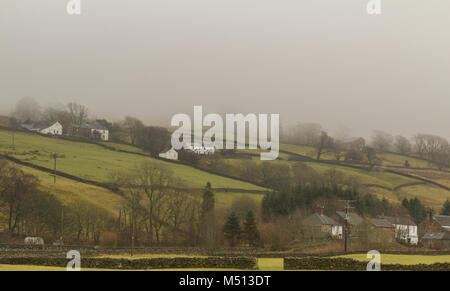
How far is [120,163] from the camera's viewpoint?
4459 inches

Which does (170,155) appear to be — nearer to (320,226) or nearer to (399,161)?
(320,226)

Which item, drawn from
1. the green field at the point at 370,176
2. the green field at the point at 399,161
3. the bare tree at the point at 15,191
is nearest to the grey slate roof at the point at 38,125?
the bare tree at the point at 15,191

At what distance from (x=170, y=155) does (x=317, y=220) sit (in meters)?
43.7

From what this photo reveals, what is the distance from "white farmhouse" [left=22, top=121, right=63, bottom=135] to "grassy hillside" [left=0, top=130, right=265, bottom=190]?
27.8 ft

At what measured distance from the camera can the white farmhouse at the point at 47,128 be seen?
13640 centimetres

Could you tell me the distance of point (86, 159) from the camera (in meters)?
113

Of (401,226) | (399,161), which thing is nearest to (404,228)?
(401,226)

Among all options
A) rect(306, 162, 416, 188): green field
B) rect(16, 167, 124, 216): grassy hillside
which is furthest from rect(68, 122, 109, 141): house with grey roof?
rect(306, 162, 416, 188): green field

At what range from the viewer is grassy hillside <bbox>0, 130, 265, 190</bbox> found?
104m

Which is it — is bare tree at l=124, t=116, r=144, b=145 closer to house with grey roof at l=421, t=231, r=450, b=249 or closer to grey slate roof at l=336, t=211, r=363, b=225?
grey slate roof at l=336, t=211, r=363, b=225
